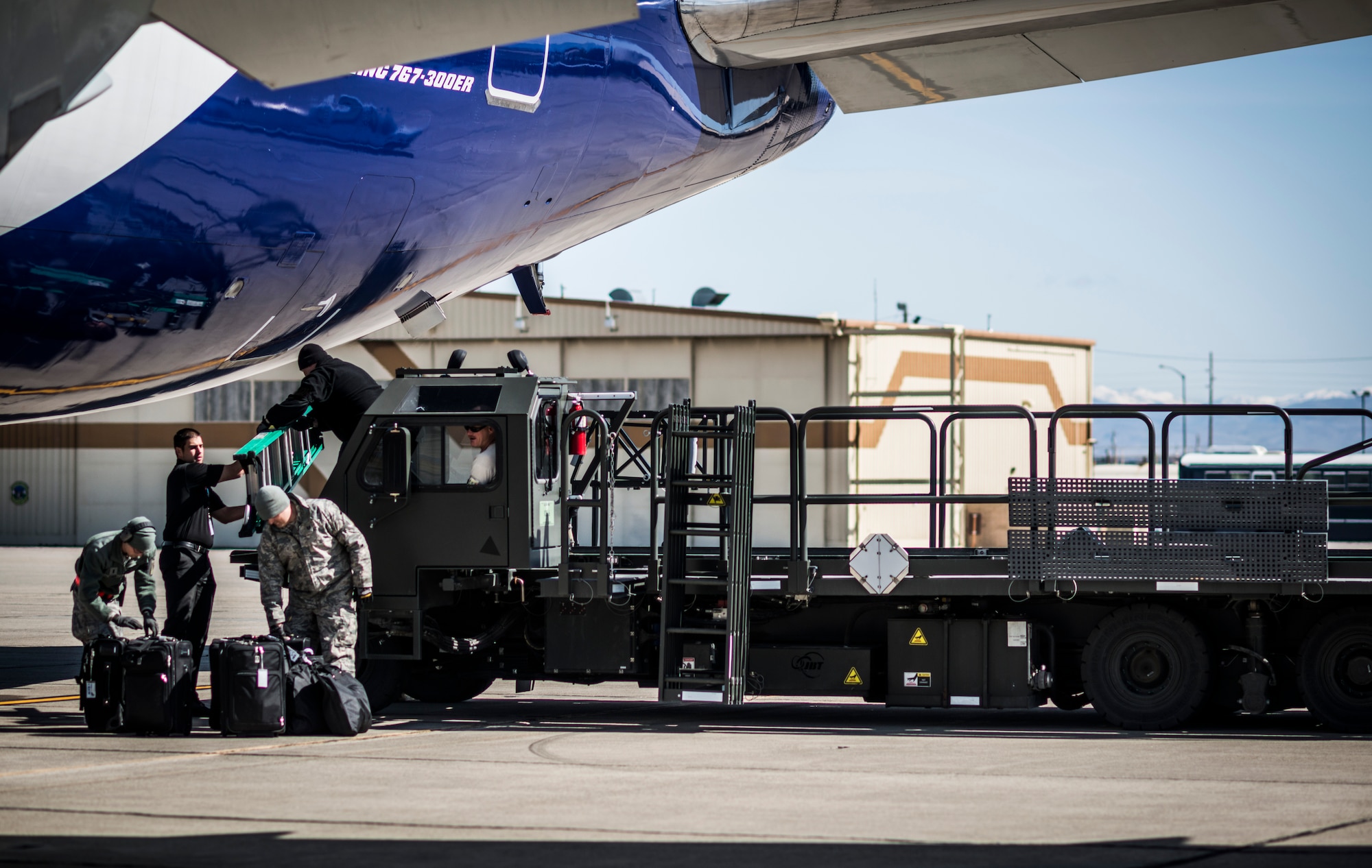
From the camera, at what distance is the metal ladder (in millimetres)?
10516

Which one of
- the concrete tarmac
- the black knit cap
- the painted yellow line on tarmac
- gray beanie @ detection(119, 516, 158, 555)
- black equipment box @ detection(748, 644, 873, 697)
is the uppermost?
the black knit cap

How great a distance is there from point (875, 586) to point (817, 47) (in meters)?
3.96

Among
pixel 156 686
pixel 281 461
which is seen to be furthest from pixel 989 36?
pixel 156 686

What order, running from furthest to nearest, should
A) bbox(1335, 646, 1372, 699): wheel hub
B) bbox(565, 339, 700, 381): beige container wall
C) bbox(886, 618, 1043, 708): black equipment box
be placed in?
bbox(565, 339, 700, 381): beige container wall → bbox(886, 618, 1043, 708): black equipment box → bbox(1335, 646, 1372, 699): wheel hub

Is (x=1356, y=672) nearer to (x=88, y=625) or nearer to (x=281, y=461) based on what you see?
(x=281, y=461)

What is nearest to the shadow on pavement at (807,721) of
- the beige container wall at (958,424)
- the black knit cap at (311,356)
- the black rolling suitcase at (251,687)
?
the black rolling suitcase at (251,687)

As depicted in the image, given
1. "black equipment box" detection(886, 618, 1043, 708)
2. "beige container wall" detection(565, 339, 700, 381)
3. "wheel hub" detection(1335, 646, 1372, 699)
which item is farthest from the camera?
"beige container wall" detection(565, 339, 700, 381)

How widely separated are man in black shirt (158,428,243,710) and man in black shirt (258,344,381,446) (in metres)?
0.81

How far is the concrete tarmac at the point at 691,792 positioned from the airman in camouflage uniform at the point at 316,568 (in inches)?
30.5

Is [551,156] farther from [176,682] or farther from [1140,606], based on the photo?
[1140,606]

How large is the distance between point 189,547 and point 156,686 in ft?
5.10

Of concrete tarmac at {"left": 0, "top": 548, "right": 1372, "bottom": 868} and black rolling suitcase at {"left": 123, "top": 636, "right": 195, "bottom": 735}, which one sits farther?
black rolling suitcase at {"left": 123, "top": 636, "right": 195, "bottom": 735}

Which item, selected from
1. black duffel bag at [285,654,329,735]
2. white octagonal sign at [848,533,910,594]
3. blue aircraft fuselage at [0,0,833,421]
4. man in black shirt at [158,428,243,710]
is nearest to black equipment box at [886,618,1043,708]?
white octagonal sign at [848,533,910,594]

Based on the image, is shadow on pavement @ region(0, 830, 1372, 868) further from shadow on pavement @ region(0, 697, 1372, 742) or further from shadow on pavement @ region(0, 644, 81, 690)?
shadow on pavement @ region(0, 644, 81, 690)
